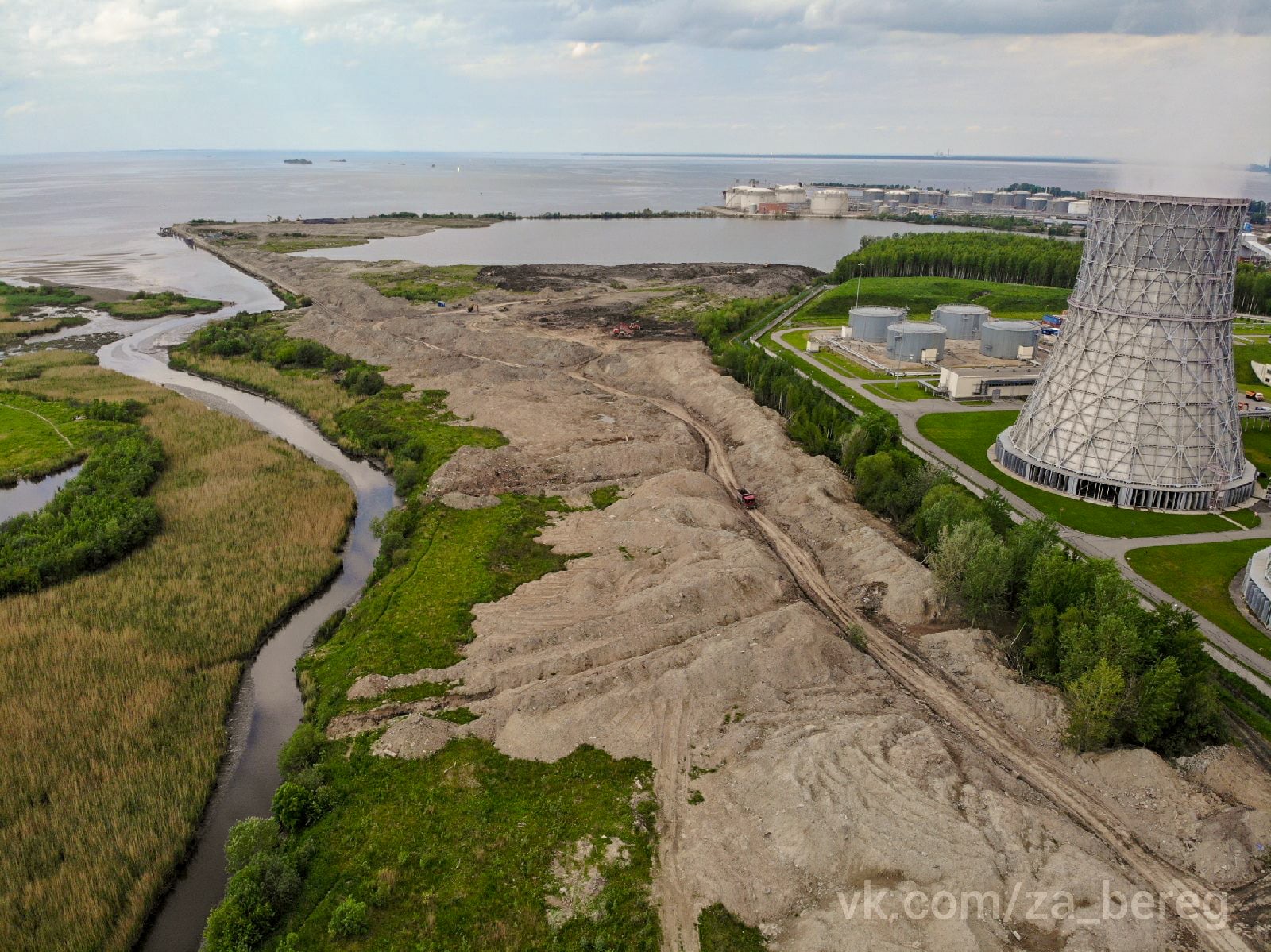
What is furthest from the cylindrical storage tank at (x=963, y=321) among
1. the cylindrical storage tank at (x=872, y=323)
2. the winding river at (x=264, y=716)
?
the winding river at (x=264, y=716)

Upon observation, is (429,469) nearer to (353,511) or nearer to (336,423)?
(353,511)

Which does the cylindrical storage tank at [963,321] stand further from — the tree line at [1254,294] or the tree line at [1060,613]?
the tree line at [1060,613]

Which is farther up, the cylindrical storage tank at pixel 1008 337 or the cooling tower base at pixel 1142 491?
the cylindrical storage tank at pixel 1008 337

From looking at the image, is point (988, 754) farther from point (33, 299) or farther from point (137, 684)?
point (33, 299)

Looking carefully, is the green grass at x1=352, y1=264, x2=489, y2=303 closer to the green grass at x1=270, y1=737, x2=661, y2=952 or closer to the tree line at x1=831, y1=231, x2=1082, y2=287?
the tree line at x1=831, y1=231, x2=1082, y2=287

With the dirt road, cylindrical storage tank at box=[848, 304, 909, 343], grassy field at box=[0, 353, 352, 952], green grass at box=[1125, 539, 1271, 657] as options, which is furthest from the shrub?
cylindrical storage tank at box=[848, 304, 909, 343]

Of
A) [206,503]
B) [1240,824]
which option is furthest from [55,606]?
[1240,824]
